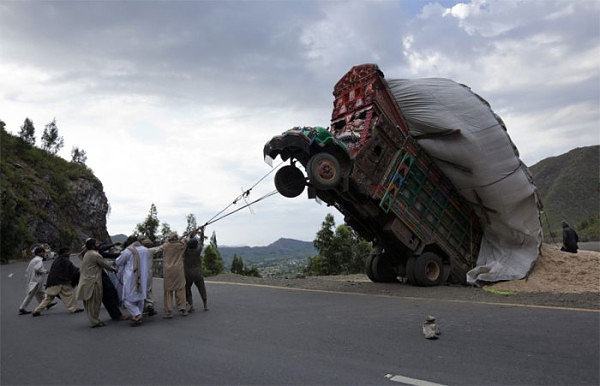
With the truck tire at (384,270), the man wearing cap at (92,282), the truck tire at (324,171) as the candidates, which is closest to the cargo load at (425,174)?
the truck tire at (324,171)

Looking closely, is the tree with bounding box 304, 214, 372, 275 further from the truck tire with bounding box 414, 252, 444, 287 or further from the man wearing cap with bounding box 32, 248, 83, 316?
the man wearing cap with bounding box 32, 248, 83, 316

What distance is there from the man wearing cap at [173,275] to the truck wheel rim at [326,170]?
295cm

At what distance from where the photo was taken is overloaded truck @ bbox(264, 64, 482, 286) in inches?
374

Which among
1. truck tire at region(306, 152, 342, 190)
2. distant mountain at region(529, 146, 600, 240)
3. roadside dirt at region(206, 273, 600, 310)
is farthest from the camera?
distant mountain at region(529, 146, 600, 240)

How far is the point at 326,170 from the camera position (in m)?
9.30

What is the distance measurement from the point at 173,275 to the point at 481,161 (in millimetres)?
6493

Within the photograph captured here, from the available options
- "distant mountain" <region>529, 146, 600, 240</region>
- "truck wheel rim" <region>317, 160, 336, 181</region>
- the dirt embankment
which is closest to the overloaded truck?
"truck wheel rim" <region>317, 160, 336, 181</region>

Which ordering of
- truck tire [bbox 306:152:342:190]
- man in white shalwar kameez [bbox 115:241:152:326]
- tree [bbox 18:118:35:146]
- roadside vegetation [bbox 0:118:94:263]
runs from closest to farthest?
1. man in white shalwar kameez [bbox 115:241:152:326]
2. truck tire [bbox 306:152:342:190]
3. roadside vegetation [bbox 0:118:94:263]
4. tree [bbox 18:118:35:146]

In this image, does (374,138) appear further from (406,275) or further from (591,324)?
(591,324)

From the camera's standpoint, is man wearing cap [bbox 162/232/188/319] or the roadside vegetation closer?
man wearing cap [bbox 162/232/188/319]

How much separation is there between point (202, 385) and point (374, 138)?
6.61 metres

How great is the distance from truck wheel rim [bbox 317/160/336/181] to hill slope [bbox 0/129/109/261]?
107 feet

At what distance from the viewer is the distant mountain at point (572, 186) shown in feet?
179

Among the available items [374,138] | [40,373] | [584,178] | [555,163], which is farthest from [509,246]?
[555,163]
